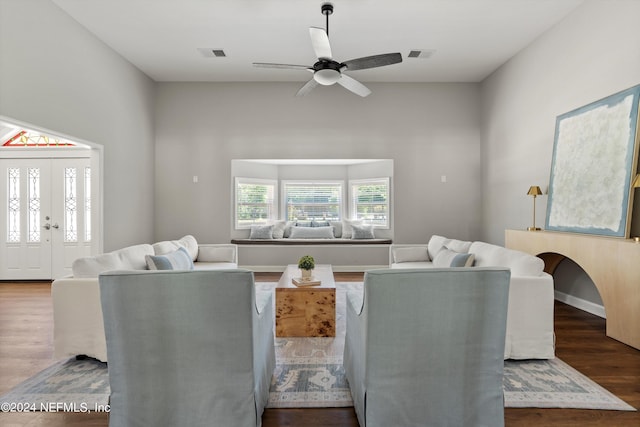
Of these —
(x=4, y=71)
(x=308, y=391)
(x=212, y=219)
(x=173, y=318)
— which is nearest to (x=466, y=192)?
(x=212, y=219)

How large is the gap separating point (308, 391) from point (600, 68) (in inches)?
169

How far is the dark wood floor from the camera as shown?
190cm

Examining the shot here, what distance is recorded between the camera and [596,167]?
3.50 meters

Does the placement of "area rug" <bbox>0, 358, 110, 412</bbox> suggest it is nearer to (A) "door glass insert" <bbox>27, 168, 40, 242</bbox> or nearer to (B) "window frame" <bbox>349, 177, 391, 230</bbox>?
(A) "door glass insert" <bbox>27, 168, 40, 242</bbox>

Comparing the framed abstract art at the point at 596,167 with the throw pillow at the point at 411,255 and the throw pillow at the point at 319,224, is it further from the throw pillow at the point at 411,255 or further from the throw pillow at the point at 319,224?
the throw pillow at the point at 319,224

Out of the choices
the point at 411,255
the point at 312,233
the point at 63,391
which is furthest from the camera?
the point at 312,233

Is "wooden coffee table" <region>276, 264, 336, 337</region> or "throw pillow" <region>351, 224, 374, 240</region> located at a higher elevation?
"throw pillow" <region>351, 224, 374, 240</region>

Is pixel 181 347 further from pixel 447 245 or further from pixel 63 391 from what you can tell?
pixel 447 245

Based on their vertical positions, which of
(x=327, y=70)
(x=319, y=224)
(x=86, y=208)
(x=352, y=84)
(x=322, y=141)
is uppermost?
(x=352, y=84)

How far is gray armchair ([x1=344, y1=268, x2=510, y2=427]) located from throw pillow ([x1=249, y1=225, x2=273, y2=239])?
505 cm

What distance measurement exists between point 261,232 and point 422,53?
13.4 ft

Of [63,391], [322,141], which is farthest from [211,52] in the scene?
[63,391]

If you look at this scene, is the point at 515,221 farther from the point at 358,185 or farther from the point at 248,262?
the point at 248,262

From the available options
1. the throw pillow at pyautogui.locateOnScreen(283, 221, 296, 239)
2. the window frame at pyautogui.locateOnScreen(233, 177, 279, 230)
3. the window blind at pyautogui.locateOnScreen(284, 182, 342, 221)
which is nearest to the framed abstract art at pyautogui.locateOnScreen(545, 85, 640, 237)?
the window blind at pyautogui.locateOnScreen(284, 182, 342, 221)
